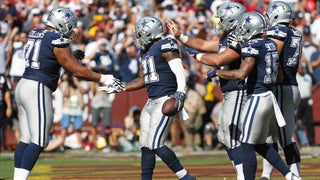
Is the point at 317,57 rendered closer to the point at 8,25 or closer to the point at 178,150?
the point at 178,150

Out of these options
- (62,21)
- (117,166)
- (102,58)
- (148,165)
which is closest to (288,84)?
(148,165)

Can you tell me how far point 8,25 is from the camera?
21.3 meters

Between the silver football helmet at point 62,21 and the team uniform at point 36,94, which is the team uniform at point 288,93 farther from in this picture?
the team uniform at point 36,94

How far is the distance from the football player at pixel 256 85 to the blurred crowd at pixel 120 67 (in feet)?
26.4

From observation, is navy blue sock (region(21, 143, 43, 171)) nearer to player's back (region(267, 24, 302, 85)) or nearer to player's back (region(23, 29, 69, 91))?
player's back (region(23, 29, 69, 91))

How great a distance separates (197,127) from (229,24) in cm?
850

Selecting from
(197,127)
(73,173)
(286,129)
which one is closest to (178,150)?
(197,127)

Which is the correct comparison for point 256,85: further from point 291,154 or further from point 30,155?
point 30,155

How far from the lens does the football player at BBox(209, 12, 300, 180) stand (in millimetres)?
10078

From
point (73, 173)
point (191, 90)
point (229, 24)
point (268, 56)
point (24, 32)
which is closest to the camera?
point (268, 56)

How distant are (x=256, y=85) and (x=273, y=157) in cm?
82

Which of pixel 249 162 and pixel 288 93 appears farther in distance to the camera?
pixel 288 93

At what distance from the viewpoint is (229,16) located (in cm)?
1123

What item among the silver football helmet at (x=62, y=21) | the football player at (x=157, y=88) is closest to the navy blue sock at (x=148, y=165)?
the football player at (x=157, y=88)
